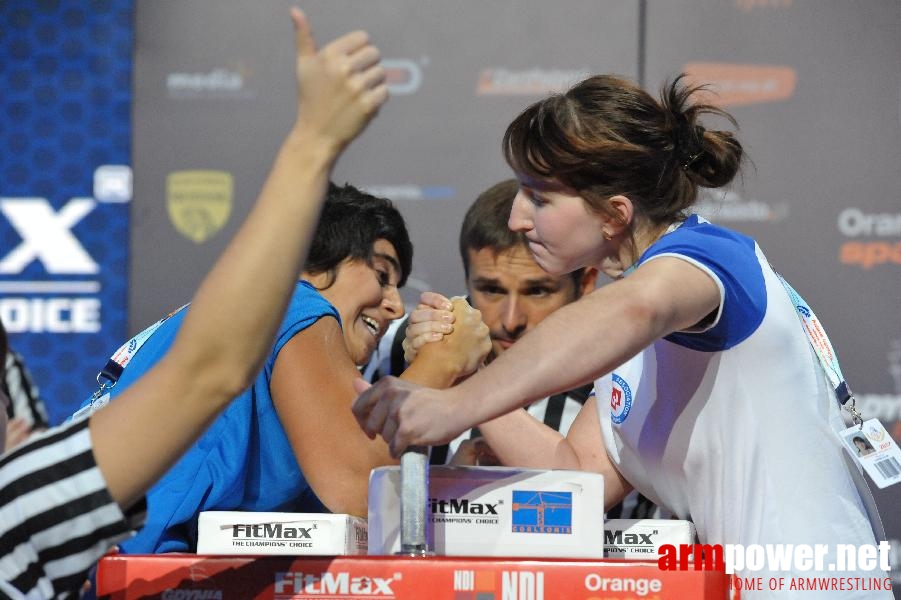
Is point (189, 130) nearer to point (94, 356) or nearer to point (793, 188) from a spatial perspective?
point (94, 356)

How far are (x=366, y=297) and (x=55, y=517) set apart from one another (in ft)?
4.45

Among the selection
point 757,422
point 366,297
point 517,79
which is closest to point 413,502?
point 757,422

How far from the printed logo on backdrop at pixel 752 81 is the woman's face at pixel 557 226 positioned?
2.87 meters

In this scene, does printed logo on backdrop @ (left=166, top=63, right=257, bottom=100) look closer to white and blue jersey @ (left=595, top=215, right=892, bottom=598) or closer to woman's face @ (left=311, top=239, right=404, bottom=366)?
woman's face @ (left=311, top=239, right=404, bottom=366)

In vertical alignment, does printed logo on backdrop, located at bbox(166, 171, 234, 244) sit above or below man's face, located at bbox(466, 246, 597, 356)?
above

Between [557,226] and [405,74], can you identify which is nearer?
[557,226]

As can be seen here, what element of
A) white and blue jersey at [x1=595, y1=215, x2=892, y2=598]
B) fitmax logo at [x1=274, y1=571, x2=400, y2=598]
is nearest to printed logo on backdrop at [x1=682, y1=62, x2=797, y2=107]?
white and blue jersey at [x1=595, y1=215, x2=892, y2=598]

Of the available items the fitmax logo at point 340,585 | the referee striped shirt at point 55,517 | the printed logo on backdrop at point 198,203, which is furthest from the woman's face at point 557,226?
the printed logo on backdrop at point 198,203

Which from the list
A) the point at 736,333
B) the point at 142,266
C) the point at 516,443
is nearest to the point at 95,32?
Result: the point at 142,266

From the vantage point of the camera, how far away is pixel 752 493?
65.6 inches

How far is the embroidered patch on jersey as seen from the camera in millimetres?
1853

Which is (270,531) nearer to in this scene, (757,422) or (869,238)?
(757,422)

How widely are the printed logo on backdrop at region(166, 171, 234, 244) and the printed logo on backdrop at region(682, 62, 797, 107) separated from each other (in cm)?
189

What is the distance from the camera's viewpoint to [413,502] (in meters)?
1.42
